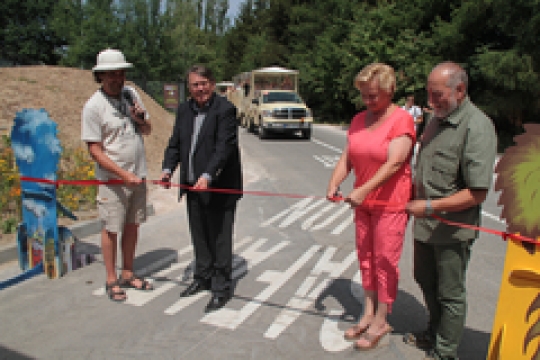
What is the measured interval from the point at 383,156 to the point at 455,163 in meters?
0.46

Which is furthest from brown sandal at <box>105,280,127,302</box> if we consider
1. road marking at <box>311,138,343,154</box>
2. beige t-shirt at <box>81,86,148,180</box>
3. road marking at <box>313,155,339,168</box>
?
road marking at <box>311,138,343,154</box>

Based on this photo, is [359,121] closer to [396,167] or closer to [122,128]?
[396,167]

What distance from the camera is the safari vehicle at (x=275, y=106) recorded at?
62.4 feet

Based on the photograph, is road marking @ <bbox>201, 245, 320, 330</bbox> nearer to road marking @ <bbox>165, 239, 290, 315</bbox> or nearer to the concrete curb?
road marking @ <bbox>165, 239, 290, 315</bbox>

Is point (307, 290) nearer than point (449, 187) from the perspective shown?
No

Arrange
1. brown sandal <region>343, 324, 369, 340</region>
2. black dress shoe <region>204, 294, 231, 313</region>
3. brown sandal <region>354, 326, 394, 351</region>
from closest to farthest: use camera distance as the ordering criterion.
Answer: brown sandal <region>354, 326, 394, 351</region>
brown sandal <region>343, 324, 369, 340</region>
black dress shoe <region>204, 294, 231, 313</region>

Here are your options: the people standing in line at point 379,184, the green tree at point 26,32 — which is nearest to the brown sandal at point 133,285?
the people standing in line at point 379,184

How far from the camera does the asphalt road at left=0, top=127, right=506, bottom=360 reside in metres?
3.28

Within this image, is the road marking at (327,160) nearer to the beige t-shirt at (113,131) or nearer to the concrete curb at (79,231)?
the concrete curb at (79,231)

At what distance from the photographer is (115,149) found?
391cm

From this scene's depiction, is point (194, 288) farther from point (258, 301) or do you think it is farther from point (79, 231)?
point (79, 231)

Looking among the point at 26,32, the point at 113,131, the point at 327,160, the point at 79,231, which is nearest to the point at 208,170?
the point at 113,131

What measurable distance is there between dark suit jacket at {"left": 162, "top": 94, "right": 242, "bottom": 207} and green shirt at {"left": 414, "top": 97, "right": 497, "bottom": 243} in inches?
62.9

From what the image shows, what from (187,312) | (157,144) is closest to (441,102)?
(187,312)
